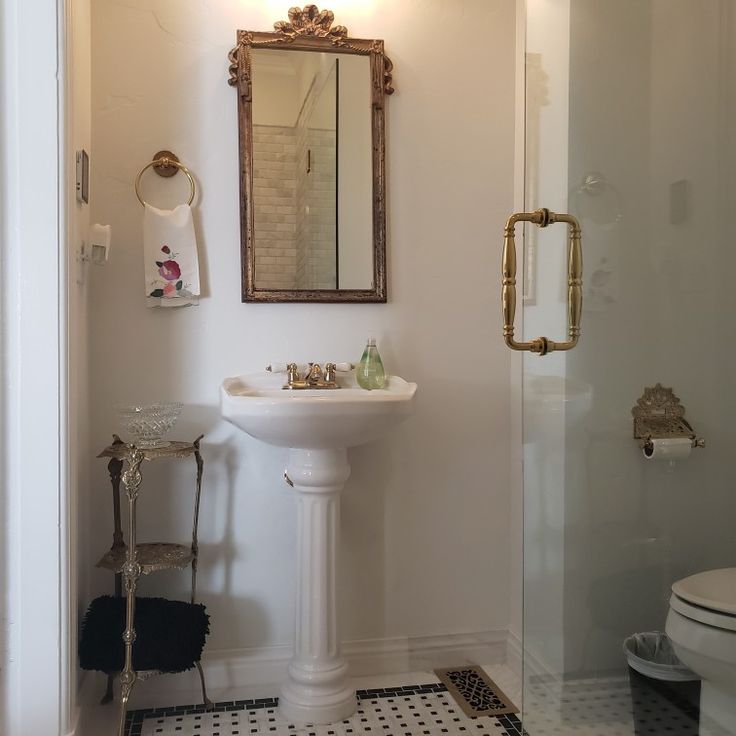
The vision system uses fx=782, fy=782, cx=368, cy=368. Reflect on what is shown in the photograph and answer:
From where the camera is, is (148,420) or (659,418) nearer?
(659,418)

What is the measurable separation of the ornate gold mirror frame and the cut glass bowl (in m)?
0.44

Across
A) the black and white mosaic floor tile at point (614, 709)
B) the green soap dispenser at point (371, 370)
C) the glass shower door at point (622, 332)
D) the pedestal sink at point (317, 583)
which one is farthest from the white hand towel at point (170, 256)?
the black and white mosaic floor tile at point (614, 709)

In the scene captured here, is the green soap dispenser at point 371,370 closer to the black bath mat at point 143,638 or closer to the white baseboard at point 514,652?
the black bath mat at point 143,638

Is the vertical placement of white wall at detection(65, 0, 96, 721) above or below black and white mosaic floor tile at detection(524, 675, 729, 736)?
above

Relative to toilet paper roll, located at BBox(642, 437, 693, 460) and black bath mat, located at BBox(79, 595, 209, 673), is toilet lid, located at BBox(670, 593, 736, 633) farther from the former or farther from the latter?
black bath mat, located at BBox(79, 595, 209, 673)

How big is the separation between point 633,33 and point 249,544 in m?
1.74

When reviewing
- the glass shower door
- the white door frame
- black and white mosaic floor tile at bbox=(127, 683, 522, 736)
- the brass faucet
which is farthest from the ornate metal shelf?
the glass shower door

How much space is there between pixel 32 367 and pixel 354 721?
131 cm

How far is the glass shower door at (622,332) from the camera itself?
4.86ft

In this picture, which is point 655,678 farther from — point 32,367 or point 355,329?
point 32,367

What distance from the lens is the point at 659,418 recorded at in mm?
1601

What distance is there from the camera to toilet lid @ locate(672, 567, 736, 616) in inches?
55.5

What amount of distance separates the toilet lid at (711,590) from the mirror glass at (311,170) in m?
1.31

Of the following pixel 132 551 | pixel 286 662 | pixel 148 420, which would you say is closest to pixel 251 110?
pixel 148 420
